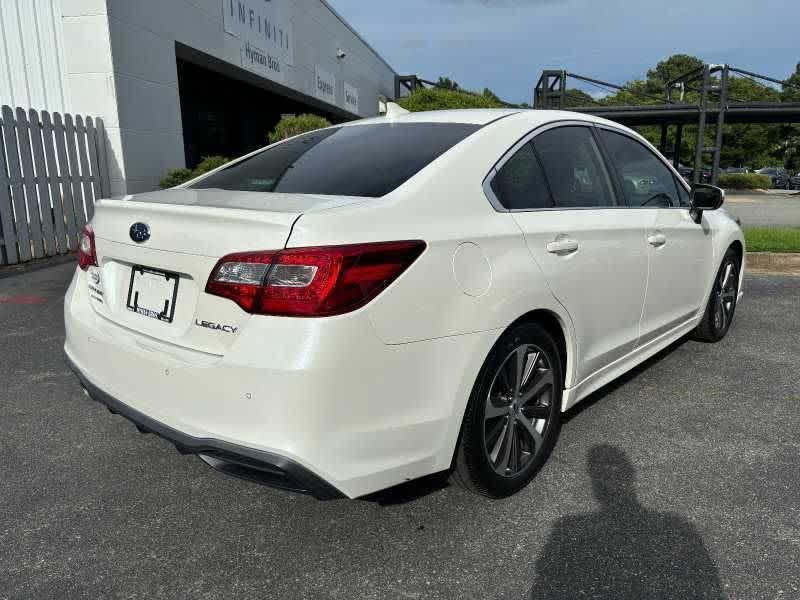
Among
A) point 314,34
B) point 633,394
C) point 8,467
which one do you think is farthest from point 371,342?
point 314,34

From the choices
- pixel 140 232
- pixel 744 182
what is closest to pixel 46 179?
pixel 140 232

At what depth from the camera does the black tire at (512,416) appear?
2.34 meters

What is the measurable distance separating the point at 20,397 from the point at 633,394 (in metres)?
3.60

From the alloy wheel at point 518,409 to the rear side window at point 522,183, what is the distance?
593 mm

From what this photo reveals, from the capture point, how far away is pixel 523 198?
2.65m

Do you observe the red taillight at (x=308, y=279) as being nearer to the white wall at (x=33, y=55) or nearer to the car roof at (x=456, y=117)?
the car roof at (x=456, y=117)

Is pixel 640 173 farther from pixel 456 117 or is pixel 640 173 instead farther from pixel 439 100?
pixel 439 100

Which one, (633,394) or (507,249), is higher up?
(507,249)

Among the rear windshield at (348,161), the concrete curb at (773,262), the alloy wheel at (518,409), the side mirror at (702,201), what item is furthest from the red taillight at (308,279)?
the concrete curb at (773,262)

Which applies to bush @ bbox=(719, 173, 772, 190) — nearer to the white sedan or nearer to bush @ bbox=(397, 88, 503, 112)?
bush @ bbox=(397, 88, 503, 112)

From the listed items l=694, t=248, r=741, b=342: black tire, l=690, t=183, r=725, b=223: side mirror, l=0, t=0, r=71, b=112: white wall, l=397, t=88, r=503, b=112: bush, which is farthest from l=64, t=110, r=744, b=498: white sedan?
l=397, t=88, r=503, b=112: bush

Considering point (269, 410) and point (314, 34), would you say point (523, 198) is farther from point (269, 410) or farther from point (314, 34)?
point (314, 34)

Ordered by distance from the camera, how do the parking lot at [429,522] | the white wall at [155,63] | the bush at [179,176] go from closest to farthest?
the parking lot at [429,522], the white wall at [155,63], the bush at [179,176]

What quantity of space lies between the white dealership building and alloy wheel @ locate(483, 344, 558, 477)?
819 centimetres
